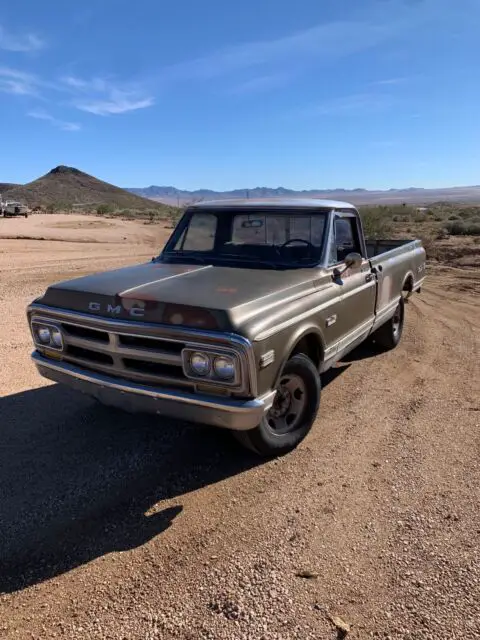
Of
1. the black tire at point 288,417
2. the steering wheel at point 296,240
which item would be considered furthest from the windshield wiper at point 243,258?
the black tire at point 288,417

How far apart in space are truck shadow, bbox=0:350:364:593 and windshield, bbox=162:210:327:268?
1.56m

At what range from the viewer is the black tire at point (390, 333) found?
260 inches

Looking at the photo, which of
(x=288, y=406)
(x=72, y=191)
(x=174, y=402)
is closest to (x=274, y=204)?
(x=288, y=406)

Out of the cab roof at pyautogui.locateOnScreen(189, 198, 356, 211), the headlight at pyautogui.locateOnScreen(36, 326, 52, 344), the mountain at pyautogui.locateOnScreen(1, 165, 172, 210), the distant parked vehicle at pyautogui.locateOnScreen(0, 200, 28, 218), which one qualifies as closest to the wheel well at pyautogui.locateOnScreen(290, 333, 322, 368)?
the cab roof at pyautogui.locateOnScreen(189, 198, 356, 211)

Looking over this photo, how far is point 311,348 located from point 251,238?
1359mm

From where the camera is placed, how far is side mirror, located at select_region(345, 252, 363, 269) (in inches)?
183

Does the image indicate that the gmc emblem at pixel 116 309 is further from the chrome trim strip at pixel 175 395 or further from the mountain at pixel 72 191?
the mountain at pixel 72 191

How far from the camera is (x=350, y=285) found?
4.77 meters

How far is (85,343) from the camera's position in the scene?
11.9 feet

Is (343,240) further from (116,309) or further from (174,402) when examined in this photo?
(174,402)

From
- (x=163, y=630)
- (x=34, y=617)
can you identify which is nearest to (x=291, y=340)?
(x=163, y=630)

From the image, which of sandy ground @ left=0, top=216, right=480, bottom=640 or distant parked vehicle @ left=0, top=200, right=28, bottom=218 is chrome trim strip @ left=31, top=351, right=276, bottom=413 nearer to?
sandy ground @ left=0, top=216, right=480, bottom=640

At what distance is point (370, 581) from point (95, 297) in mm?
2417

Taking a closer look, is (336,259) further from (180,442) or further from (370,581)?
(370,581)
